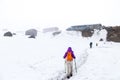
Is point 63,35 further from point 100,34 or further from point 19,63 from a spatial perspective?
point 19,63

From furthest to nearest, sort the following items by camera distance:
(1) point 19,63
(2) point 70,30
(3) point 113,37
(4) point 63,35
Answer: (2) point 70,30 < (4) point 63,35 < (3) point 113,37 < (1) point 19,63

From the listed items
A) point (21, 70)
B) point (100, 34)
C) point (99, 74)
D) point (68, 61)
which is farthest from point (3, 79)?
point (100, 34)

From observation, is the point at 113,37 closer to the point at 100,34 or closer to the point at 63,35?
the point at 100,34

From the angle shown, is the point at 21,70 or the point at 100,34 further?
the point at 100,34

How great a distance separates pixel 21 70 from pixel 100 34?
5905cm

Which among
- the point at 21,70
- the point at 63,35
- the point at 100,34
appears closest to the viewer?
the point at 21,70

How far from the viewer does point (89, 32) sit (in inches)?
2965

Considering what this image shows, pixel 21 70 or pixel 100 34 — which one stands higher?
pixel 21 70

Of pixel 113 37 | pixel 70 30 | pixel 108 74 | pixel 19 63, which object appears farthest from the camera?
pixel 70 30

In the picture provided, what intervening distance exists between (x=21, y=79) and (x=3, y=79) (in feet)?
3.43

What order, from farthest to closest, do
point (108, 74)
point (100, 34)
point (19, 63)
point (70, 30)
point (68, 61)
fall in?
point (70, 30)
point (100, 34)
point (19, 63)
point (68, 61)
point (108, 74)

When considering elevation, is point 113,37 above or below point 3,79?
below

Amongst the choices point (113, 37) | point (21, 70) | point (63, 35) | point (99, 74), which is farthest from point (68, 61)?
point (63, 35)

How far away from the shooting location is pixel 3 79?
14570 mm
